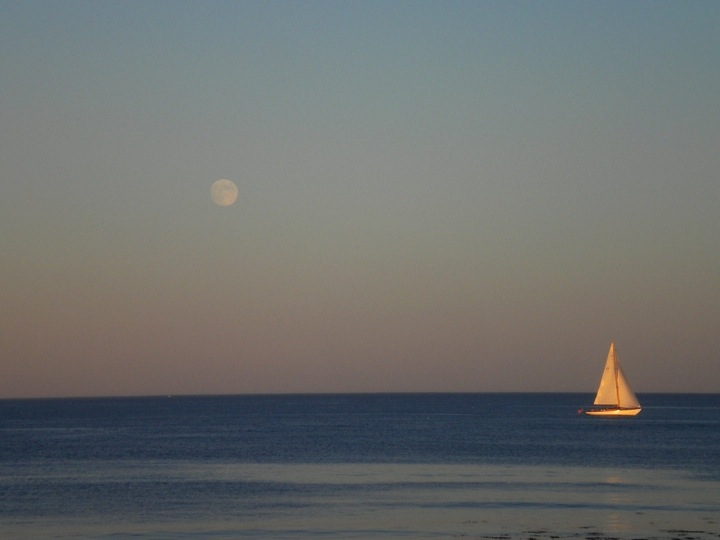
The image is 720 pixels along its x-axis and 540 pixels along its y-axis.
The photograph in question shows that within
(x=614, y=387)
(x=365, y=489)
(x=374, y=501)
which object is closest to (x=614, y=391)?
(x=614, y=387)

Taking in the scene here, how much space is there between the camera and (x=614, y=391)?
5517 inches

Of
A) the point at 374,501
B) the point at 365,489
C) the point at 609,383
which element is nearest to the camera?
the point at 374,501

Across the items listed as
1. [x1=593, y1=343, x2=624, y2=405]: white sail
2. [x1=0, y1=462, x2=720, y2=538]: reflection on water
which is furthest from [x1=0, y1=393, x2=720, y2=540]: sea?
[x1=593, y1=343, x2=624, y2=405]: white sail

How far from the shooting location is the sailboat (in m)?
136

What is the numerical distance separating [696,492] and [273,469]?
29.5 metres

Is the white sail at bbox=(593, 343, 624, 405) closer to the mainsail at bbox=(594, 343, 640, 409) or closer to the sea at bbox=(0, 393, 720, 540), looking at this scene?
the mainsail at bbox=(594, 343, 640, 409)

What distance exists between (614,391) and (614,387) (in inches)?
38.8

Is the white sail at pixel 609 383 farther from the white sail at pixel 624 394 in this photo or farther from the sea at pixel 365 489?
the sea at pixel 365 489

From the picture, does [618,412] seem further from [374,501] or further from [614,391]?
[374,501]

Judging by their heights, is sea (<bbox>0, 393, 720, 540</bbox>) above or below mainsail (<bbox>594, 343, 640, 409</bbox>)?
below

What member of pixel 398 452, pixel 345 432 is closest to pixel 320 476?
pixel 398 452

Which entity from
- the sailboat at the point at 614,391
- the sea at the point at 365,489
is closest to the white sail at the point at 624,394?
the sailboat at the point at 614,391

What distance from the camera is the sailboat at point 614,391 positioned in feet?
447

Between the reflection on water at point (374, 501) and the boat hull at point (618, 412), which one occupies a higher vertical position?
the boat hull at point (618, 412)
